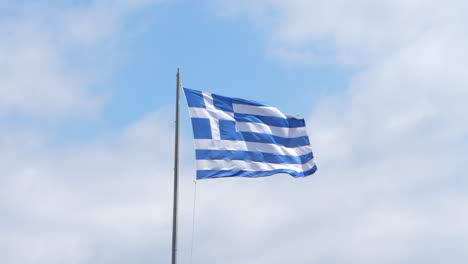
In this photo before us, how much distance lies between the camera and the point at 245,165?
1378 inches

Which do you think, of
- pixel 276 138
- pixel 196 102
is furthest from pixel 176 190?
pixel 276 138

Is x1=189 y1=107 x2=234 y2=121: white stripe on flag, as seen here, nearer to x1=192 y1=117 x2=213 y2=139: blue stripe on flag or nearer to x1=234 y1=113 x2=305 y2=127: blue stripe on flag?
x1=192 y1=117 x2=213 y2=139: blue stripe on flag

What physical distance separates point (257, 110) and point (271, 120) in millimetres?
757

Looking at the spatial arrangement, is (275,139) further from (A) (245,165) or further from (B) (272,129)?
A: (A) (245,165)

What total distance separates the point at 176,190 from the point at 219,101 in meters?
5.77

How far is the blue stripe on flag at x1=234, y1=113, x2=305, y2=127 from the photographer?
36.2m

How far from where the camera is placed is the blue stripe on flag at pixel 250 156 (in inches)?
1329

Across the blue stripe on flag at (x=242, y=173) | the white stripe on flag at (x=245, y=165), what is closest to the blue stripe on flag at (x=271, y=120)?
the white stripe on flag at (x=245, y=165)

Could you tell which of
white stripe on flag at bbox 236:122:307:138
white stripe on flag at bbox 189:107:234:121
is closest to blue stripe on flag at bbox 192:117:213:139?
white stripe on flag at bbox 189:107:234:121

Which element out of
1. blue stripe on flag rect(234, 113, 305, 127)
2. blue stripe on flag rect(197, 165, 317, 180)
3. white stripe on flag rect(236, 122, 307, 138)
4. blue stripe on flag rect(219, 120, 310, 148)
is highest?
blue stripe on flag rect(234, 113, 305, 127)

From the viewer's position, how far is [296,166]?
3656 centimetres

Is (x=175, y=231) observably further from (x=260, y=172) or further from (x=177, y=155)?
(x=260, y=172)

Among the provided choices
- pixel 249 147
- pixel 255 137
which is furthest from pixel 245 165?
pixel 255 137

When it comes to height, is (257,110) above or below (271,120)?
above
